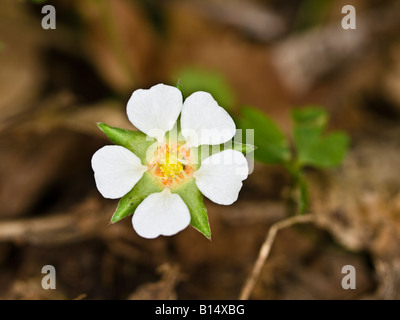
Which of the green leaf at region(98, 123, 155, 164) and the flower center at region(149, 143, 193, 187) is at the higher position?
the green leaf at region(98, 123, 155, 164)

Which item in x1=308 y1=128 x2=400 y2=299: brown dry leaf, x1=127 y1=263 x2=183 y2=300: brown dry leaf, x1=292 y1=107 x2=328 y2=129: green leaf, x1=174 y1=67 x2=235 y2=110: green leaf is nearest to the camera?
x1=127 y1=263 x2=183 y2=300: brown dry leaf

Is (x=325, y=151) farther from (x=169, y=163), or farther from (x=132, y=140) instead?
(x=132, y=140)

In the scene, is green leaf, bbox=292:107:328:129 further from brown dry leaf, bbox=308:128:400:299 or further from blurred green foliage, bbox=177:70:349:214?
brown dry leaf, bbox=308:128:400:299

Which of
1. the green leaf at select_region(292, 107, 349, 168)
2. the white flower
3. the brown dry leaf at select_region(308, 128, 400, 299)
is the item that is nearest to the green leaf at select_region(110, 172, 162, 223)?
the white flower

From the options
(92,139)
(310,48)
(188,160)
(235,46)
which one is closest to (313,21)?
(310,48)

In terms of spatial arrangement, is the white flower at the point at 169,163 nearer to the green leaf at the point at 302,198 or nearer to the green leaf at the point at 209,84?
the green leaf at the point at 302,198

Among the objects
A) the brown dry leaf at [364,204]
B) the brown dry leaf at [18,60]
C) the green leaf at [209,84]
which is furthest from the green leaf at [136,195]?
the green leaf at [209,84]
